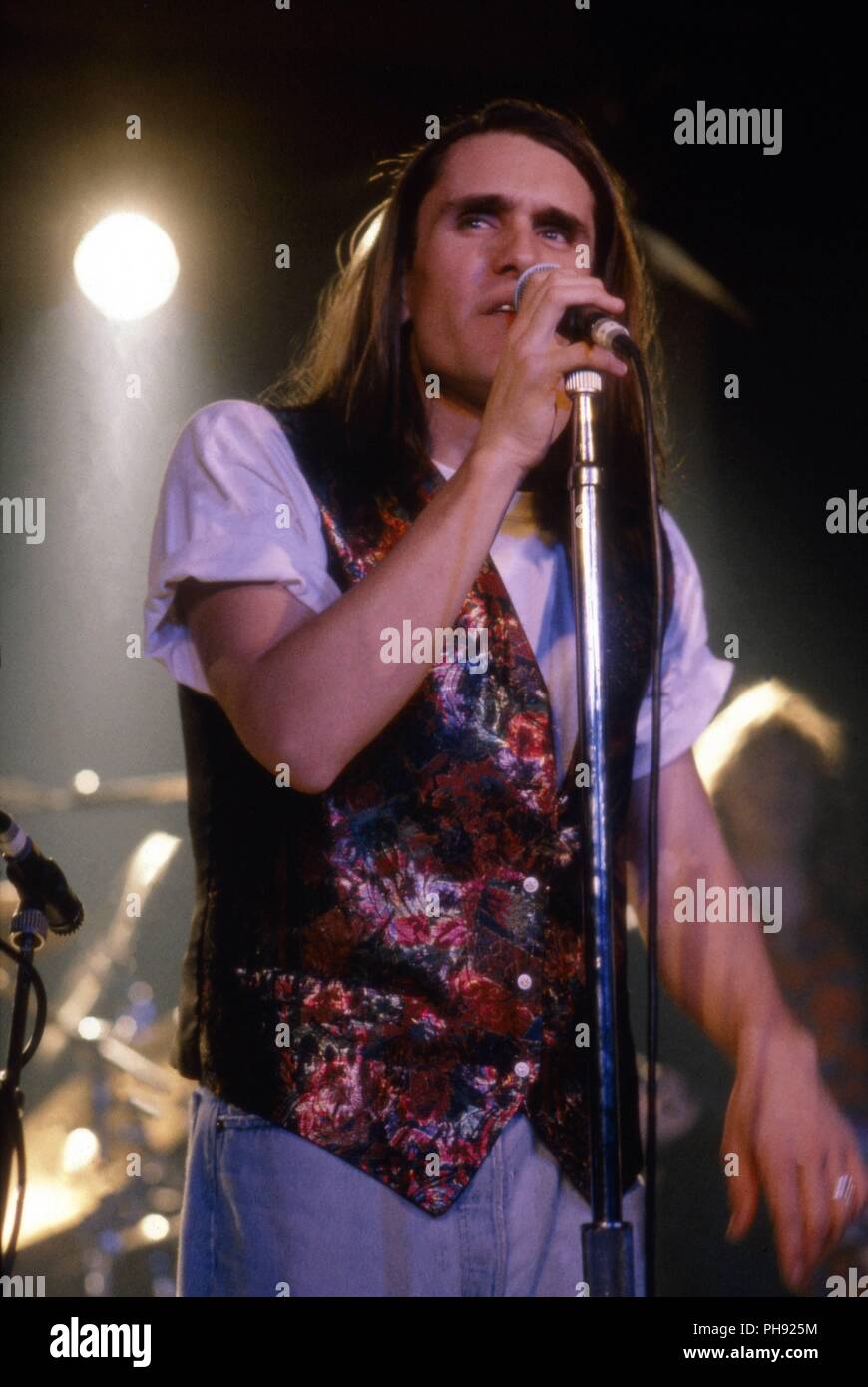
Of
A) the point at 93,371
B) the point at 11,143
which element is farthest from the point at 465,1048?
the point at 11,143

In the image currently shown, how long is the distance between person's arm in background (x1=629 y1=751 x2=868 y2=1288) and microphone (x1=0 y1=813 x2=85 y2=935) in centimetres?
58

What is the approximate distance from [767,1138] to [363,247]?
122cm

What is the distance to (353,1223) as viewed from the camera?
1.19 meters

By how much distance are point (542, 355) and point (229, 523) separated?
1.14ft

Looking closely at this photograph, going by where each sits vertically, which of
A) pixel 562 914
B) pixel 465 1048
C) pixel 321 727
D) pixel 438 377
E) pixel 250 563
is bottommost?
pixel 465 1048

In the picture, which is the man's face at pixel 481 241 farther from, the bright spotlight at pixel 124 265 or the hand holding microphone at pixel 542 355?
the bright spotlight at pixel 124 265

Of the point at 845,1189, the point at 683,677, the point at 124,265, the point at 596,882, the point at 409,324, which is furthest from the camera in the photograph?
the point at 124,265

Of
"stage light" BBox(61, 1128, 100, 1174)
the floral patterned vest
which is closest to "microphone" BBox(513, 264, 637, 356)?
the floral patterned vest

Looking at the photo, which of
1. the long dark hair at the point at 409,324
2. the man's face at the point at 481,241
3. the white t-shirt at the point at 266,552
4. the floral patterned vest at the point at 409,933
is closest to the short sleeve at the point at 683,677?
the white t-shirt at the point at 266,552

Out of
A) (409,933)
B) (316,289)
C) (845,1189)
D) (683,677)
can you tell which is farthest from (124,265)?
(845,1189)

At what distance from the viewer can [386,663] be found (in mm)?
1194

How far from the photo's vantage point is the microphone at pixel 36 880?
1.26 metres

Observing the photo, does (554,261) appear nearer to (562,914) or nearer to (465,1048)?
→ (562,914)

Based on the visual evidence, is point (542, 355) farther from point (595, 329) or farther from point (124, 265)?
point (124, 265)
